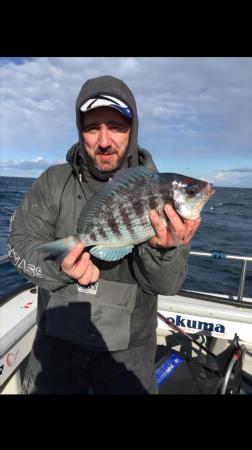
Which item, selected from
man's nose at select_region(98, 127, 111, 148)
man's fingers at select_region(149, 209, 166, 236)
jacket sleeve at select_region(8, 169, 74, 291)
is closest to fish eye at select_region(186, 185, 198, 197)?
man's fingers at select_region(149, 209, 166, 236)

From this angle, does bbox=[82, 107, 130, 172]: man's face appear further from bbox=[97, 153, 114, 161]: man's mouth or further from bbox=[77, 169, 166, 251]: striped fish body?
bbox=[77, 169, 166, 251]: striped fish body

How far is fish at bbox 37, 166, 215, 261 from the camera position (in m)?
2.26

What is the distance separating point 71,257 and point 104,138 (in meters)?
0.92

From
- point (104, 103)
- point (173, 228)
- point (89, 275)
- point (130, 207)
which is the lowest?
point (89, 275)

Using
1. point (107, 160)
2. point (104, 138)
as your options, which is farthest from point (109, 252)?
point (104, 138)

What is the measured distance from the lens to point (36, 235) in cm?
249

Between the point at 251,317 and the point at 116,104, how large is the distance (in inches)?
124

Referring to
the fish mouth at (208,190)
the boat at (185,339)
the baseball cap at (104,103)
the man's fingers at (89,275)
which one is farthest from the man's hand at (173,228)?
the boat at (185,339)

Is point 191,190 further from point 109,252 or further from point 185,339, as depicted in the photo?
point 185,339

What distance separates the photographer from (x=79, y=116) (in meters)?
2.55

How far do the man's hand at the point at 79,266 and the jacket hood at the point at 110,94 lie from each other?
738mm

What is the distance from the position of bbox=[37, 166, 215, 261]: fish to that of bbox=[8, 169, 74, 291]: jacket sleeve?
0.64 feet
